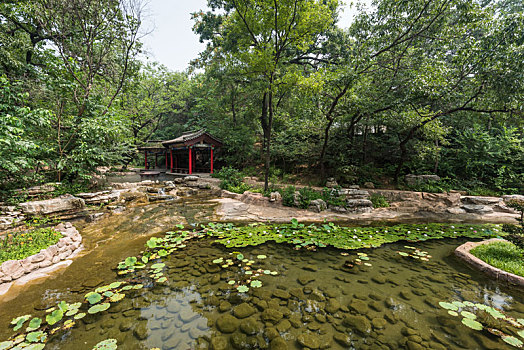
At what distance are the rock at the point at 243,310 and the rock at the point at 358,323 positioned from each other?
1069 millimetres

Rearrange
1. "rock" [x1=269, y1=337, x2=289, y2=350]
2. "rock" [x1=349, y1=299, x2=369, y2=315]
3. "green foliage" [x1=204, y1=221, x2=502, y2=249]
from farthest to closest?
1. "green foliage" [x1=204, y1=221, x2=502, y2=249]
2. "rock" [x1=349, y1=299, x2=369, y2=315]
3. "rock" [x1=269, y1=337, x2=289, y2=350]

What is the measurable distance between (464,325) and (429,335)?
491 mm

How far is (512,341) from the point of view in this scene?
6.12 ft

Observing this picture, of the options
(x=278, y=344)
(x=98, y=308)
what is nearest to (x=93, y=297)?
(x=98, y=308)

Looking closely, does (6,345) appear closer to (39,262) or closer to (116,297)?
(116,297)

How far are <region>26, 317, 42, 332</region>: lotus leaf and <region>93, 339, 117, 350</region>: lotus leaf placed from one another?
0.79 metres

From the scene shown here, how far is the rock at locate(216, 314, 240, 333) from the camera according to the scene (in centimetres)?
208

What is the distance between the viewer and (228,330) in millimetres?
2066

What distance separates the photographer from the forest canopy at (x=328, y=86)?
228 inches

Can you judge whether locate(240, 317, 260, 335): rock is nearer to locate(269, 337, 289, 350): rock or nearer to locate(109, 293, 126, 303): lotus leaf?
locate(269, 337, 289, 350): rock

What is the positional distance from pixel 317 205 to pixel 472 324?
16.0ft

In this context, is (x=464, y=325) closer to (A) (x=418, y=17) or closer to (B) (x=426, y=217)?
(B) (x=426, y=217)

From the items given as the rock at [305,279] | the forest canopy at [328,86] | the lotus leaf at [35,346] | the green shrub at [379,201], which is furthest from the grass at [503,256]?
the lotus leaf at [35,346]

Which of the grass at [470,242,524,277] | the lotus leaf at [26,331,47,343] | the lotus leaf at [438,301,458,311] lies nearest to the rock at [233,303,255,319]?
the lotus leaf at [26,331,47,343]
